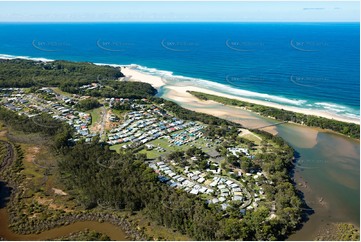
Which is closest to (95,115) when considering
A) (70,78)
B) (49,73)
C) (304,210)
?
(70,78)

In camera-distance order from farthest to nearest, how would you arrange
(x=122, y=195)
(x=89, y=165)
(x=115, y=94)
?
(x=115, y=94) → (x=89, y=165) → (x=122, y=195)

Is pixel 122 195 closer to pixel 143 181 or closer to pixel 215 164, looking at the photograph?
pixel 143 181

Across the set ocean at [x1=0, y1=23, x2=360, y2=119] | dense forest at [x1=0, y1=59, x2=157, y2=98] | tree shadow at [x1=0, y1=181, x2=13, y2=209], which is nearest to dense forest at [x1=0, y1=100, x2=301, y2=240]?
tree shadow at [x1=0, y1=181, x2=13, y2=209]

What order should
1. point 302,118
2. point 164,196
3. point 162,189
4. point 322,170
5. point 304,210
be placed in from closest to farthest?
point 164,196, point 304,210, point 162,189, point 322,170, point 302,118

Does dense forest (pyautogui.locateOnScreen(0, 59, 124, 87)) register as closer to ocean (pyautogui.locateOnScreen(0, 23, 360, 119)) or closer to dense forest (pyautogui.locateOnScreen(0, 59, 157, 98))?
dense forest (pyautogui.locateOnScreen(0, 59, 157, 98))

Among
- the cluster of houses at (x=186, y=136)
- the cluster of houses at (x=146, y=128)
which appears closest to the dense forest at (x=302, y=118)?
the cluster of houses at (x=146, y=128)

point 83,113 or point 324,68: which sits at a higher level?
point 324,68

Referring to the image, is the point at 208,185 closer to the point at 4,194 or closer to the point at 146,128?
the point at 146,128

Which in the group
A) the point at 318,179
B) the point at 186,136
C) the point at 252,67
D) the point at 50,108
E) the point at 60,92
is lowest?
the point at 50,108

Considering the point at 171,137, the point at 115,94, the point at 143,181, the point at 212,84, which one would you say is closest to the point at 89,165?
the point at 143,181
